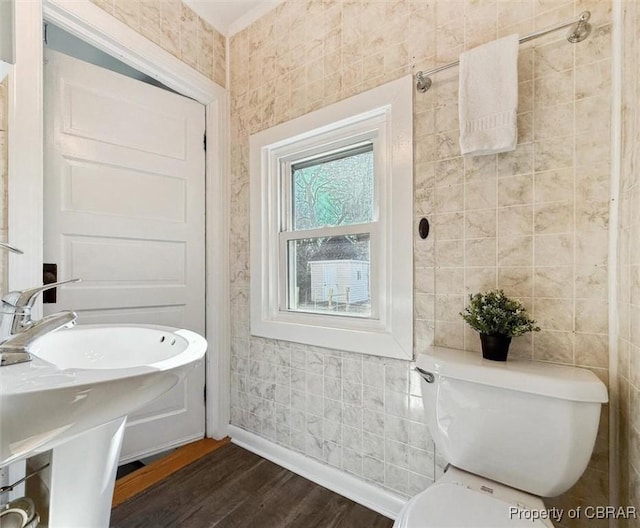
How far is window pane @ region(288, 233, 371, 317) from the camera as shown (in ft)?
4.77

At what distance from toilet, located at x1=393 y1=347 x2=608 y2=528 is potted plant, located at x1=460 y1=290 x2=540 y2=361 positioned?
5 centimetres

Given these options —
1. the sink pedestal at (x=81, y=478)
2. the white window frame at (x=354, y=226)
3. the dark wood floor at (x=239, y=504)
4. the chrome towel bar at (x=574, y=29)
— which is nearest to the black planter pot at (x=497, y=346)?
the white window frame at (x=354, y=226)

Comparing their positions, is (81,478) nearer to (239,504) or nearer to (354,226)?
(239,504)

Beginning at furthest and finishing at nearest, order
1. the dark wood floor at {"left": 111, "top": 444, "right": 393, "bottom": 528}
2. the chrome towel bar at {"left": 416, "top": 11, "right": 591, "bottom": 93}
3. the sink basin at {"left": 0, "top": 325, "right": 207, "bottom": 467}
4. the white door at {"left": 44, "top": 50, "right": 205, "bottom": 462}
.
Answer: the white door at {"left": 44, "top": 50, "right": 205, "bottom": 462} → the dark wood floor at {"left": 111, "top": 444, "right": 393, "bottom": 528} → the chrome towel bar at {"left": 416, "top": 11, "right": 591, "bottom": 93} → the sink basin at {"left": 0, "top": 325, "right": 207, "bottom": 467}

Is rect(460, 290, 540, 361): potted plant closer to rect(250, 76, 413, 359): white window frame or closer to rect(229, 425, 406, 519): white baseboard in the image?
rect(250, 76, 413, 359): white window frame

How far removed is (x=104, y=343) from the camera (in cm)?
105

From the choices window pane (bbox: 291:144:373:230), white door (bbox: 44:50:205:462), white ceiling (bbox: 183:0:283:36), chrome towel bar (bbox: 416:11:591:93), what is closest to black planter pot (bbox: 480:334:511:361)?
window pane (bbox: 291:144:373:230)

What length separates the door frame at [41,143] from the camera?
1.09 m

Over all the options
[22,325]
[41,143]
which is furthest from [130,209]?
[22,325]

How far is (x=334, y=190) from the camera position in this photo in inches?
62.1

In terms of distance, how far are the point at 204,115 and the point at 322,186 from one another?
2.73ft

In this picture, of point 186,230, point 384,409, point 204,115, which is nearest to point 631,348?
point 384,409

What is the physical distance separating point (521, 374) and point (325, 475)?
1.01 m

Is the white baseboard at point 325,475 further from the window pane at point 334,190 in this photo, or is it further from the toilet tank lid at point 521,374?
the window pane at point 334,190
